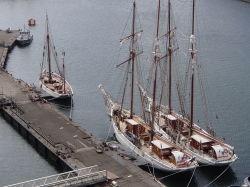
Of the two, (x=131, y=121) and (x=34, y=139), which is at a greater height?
(x=131, y=121)

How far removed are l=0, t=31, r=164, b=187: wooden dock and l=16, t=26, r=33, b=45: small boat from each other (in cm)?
3635

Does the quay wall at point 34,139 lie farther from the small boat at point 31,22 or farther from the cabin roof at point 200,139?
the small boat at point 31,22

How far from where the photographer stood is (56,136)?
217 feet

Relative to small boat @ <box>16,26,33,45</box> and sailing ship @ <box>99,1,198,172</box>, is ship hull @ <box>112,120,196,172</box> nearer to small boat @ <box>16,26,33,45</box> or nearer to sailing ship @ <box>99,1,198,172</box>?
sailing ship @ <box>99,1,198,172</box>

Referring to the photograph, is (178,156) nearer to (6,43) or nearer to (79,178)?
(79,178)

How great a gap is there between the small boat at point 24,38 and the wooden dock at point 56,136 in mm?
36352

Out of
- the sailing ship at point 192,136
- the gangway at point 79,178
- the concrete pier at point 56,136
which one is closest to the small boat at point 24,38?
the concrete pier at point 56,136

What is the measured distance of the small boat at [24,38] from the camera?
404ft

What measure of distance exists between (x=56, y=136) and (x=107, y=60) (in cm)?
4311

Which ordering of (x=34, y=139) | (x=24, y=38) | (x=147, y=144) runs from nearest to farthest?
(x=147, y=144), (x=34, y=139), (x=24, y=38)

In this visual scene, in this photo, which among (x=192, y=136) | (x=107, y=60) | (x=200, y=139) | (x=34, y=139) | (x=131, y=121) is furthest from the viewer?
(x=107, y=60)

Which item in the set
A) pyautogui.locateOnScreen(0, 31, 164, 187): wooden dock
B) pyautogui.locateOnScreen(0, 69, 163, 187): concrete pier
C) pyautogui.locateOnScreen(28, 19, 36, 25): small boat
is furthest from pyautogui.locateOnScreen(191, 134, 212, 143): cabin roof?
pyautogui.locateOnScreen(28, 19, 36, 25): small boat

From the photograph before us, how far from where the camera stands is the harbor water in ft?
205

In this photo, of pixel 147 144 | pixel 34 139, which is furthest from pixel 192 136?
pixel 34 139
